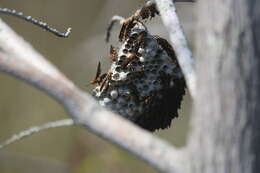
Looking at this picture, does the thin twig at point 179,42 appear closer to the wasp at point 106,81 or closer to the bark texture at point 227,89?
the bark texture at point 227,89

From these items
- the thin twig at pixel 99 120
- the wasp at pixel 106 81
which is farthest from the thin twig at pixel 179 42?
the wasp at pixel 106 81

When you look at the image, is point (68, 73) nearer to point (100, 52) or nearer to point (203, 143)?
point (100, 52)

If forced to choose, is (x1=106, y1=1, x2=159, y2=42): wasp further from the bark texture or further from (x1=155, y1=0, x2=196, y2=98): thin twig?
the bark texture

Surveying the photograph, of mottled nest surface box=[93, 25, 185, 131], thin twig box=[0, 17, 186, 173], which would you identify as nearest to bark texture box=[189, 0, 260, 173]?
thin twig box=[0, 17, 186, 173]

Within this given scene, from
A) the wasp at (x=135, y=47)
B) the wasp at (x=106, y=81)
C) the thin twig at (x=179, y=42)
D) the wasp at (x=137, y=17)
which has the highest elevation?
the thin twig at (x=179, y=42)

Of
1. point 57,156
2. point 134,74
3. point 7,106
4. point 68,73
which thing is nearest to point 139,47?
point 134,74

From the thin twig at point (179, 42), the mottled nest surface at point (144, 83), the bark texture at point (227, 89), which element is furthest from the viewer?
the mottled nest surface at point (144, 83)
